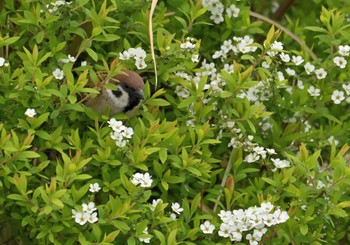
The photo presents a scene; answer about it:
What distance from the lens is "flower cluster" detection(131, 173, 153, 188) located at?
9.69 ft

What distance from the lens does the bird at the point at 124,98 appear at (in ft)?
10.8

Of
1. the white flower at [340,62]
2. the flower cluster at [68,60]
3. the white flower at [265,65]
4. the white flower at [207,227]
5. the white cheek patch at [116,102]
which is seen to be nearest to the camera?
the white flower at [207,227]

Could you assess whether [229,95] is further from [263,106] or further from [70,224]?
[70,224]

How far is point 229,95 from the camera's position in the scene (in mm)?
3227

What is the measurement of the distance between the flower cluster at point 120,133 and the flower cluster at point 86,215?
252 mm

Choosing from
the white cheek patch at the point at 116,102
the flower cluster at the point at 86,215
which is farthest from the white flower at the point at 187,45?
the flower cluster at the point at 86,215

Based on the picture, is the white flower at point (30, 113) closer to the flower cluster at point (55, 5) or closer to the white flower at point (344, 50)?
the flower cluster at point (55, 5)

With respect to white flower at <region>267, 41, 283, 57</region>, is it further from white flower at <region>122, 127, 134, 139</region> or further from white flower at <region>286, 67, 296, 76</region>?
white flower at <region>122, 127, 134, 139</region>

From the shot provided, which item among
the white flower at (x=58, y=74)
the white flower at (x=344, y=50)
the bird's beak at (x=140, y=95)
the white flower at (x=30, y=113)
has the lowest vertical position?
the bird's beak at (x=140, y=95)

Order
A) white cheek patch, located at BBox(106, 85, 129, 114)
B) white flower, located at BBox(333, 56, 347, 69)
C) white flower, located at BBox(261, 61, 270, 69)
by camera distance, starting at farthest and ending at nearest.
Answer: white flower, located at BBox(333, 56, 347, 69) < white flower, located at BBox(261, 61, 270, 69) < white cheek patch, located at BBox(106, 85, 129, 114)

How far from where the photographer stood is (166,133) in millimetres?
3133

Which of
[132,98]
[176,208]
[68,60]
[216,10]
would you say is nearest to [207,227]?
[176,208]

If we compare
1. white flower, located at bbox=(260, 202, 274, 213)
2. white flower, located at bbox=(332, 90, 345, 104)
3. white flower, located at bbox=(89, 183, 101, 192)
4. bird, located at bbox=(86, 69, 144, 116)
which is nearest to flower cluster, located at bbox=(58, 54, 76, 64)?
bird, located at bbox=(86, 69, 144, 116)

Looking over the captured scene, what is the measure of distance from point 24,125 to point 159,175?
47cm
